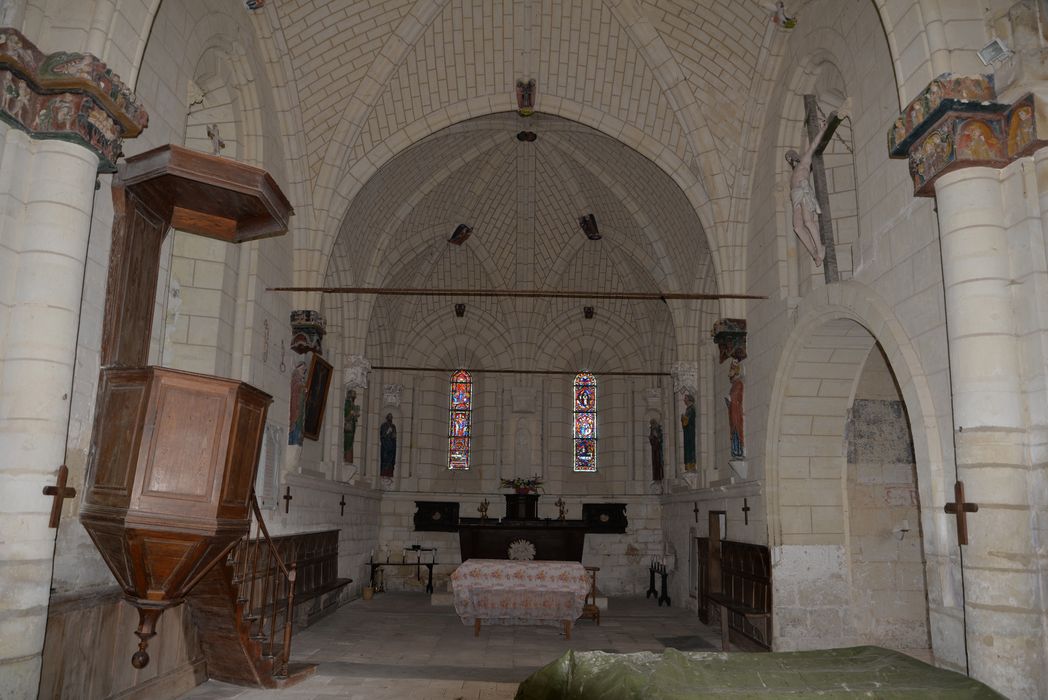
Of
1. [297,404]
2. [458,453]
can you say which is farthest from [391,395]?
[297,404]

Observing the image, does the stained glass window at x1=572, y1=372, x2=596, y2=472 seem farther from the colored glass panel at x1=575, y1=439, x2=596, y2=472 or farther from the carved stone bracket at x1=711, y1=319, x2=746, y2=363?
the carved stone bracket at x1=711, y1=319, x2=746, y2=363

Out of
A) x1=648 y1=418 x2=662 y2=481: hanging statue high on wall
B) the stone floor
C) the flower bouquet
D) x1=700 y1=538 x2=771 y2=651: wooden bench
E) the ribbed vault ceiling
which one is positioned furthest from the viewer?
x1=648 y1=418 x2=662 y2=481: hanging statue high on wall

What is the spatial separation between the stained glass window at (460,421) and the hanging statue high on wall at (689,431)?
6587 millimetres

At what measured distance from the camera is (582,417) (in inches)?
793

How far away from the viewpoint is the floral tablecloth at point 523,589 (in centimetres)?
1114

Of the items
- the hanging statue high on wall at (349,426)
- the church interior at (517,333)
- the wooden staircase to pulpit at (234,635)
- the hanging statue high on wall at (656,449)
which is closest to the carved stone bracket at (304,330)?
the church interior at (517,333)

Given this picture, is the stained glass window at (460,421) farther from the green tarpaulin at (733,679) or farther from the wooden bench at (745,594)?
the green tarpaulin at (733,679)

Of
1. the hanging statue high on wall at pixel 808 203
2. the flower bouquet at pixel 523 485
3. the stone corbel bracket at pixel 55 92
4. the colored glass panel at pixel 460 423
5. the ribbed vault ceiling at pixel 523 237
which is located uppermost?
the ribbed vault ceiling at pixel 523 237

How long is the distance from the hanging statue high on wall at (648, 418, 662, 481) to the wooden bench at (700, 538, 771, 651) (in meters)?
5.64

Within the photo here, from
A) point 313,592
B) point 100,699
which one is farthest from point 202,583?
point 313,592

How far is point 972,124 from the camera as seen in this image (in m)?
5.83

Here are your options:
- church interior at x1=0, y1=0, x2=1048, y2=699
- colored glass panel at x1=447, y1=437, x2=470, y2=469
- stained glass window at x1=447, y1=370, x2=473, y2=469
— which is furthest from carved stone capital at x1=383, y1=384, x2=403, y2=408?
colored glass panel at x1=447, y1=437, x2=470, y2=469

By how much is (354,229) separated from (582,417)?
26.4 ft

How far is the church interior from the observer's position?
18.2ft
